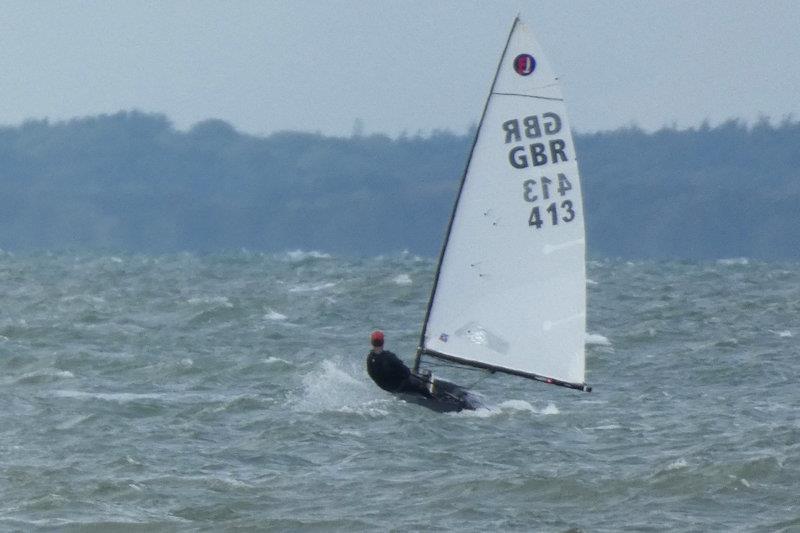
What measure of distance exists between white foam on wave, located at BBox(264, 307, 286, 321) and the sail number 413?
19423 mm

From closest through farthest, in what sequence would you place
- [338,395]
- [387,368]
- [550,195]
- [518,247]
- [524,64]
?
1. [524,64]
2. [550,195]
3. [518,247]
4. [387,368]
5. [338,395]

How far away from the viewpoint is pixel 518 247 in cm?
1806

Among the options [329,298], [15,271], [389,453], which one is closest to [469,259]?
[389,453]

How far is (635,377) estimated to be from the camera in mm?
24250

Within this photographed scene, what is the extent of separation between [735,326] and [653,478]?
19.4 meters

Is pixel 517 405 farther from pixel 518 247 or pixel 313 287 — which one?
pixel 313 287

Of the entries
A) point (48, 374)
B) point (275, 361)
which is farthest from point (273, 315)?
point (48, 374)

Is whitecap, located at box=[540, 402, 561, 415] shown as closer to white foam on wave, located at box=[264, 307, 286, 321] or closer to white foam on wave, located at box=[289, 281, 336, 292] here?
white foam on wave, located at box=[264, 307, 286, 321]

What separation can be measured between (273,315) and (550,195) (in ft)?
68.2

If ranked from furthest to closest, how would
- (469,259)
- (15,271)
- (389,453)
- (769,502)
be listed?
(15,271) < (469,259) < (389,453) < (769,502)

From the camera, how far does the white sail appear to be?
57.0 ft

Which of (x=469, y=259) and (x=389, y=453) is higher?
(x=469, y=259)

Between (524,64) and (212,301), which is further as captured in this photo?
(212,301)

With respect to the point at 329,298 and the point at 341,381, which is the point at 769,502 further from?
the point at 329,298
